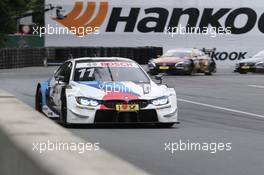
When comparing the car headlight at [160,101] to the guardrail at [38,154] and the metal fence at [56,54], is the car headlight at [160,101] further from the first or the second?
the metal fence at [56,54]

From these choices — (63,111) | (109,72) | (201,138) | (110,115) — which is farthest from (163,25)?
(201,138)

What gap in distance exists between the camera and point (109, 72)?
547 inches

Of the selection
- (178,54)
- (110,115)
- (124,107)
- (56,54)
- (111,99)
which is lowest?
(56,54)

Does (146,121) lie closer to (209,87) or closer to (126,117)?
(126,117)

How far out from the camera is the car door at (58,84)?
1364cm

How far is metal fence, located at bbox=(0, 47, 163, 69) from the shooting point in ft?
135

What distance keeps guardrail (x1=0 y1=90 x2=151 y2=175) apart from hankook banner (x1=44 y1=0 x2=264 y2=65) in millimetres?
50105

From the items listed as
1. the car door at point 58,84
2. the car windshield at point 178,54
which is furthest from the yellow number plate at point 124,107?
the car windshield at point 178,54

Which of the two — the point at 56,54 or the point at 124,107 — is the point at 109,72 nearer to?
the point at 124,107

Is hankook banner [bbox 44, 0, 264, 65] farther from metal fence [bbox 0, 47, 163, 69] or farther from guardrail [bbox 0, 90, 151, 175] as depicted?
guardrail [bbox 0, 90, 151, 175]

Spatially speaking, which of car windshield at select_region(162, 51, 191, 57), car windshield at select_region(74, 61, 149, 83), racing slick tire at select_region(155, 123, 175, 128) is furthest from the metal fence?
racing slick tire at select_region(155, 123, 175, 128)

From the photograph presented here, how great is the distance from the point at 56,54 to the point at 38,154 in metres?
42.7

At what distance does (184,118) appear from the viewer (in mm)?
15586

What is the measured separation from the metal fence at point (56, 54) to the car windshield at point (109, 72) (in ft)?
86.9
